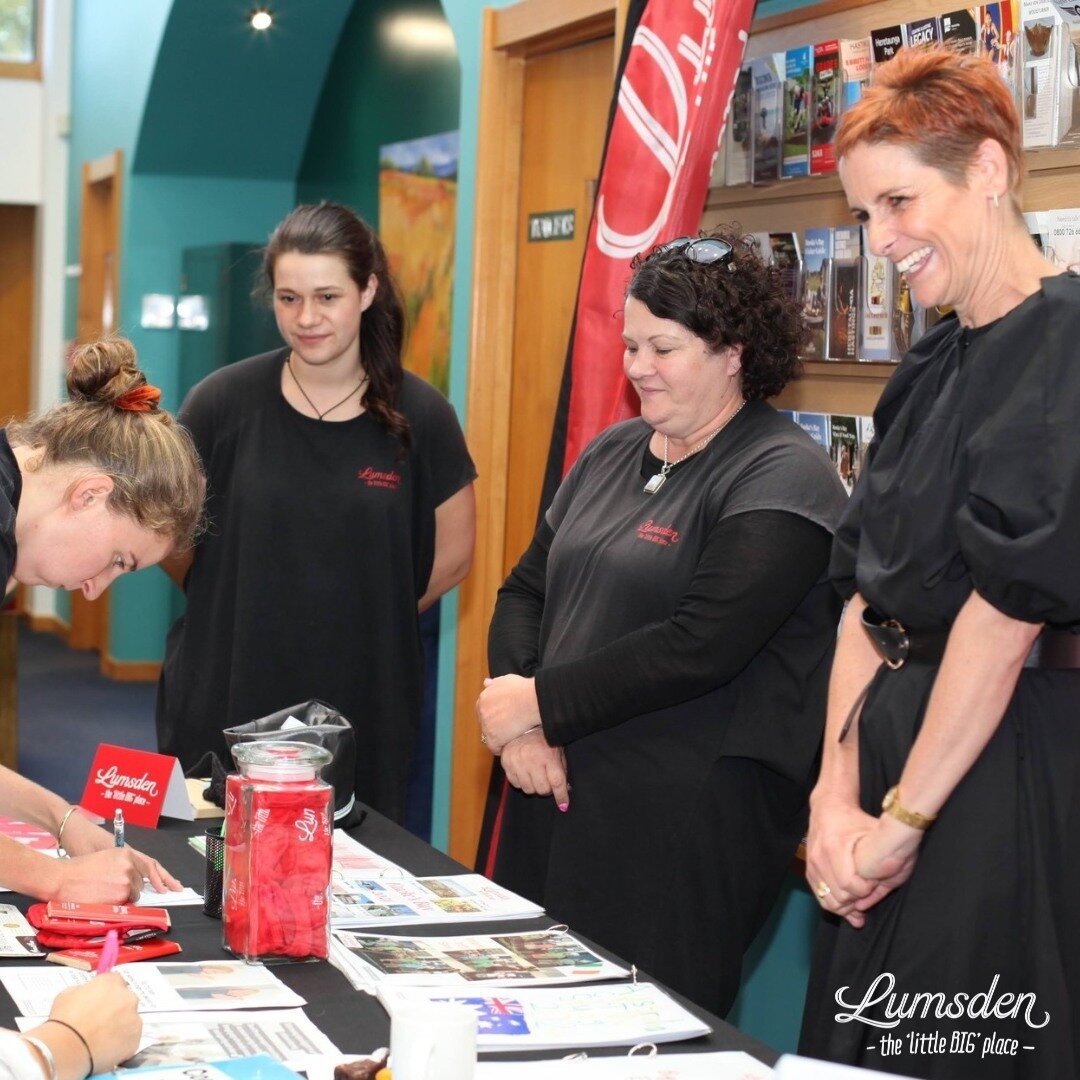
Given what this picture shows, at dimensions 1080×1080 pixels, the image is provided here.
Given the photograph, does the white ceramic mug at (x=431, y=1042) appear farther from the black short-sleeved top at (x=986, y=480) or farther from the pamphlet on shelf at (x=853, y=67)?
the pamphlet on shelf at (x=853, y=67)

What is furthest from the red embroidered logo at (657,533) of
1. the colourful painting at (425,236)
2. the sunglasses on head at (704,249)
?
the colourful painting at (425,236)

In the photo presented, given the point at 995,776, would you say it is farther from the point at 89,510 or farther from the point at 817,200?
the point at 817,200

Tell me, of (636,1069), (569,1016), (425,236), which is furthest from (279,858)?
(425,236)

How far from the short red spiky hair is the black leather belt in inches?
19.4

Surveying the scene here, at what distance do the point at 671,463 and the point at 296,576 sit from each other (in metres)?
0.89

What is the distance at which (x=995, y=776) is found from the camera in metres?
1.64

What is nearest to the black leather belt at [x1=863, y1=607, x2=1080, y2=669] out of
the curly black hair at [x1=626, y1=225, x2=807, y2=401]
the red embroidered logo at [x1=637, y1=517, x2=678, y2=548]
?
the red embroidered logo at [x1=637, y1=517, x2=678, y2=548]

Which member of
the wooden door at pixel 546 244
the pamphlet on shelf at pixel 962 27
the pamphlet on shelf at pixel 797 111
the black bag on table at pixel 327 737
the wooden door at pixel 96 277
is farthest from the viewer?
the wooden door at pixel 96 277

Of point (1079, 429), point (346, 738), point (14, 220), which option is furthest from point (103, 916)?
point (14, 220)

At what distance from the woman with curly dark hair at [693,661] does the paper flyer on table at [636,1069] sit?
0.72m

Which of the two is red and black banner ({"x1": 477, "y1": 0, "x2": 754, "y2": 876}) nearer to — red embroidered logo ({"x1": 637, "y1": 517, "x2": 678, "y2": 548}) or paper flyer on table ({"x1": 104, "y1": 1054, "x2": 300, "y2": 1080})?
red embroidered logo ({"x1": 637, "y1": 517, "x2": 678, "y2": 548})

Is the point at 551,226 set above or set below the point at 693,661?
above

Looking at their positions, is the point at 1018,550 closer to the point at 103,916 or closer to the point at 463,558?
the point at 103,916

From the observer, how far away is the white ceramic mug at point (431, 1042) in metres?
1.23
